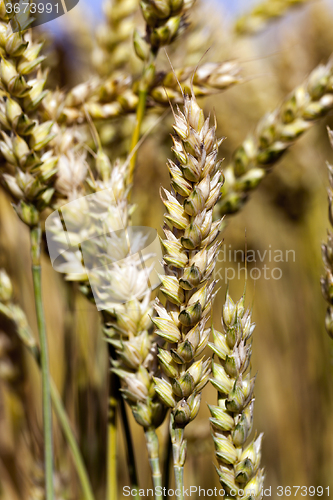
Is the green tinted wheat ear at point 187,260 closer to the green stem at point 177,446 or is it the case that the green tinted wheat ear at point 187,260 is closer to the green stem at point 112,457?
the green stem at point 177,446

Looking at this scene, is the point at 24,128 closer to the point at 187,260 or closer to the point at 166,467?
the point at 187,260

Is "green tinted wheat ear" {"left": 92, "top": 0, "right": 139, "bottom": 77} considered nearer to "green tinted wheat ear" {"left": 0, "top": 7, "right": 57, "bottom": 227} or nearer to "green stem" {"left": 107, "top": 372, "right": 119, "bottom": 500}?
"green tinted wheat ear" {"left": 0, "top": 7, "right": 57, "bottom": 227}

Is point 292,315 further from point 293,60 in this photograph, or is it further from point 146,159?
point 293,60

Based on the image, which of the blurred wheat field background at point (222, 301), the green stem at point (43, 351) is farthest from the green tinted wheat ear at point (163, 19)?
the green stem at point (43, 351)

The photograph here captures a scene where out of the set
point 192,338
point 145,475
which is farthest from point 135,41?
point 145,475

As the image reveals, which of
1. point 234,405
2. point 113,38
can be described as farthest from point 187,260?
point 113,38
